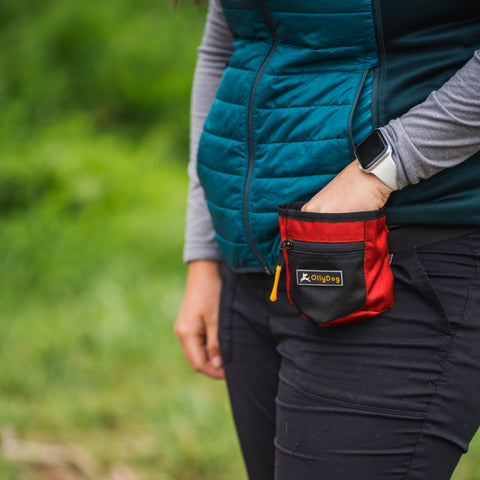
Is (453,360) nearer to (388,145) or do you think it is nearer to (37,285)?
(388,145)

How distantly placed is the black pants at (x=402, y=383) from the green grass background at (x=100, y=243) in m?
1.74

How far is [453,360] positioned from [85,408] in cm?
238

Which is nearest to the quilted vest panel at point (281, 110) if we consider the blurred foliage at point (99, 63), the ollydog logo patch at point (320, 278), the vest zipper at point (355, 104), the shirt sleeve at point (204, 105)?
the vest zipper at point (355, 104)

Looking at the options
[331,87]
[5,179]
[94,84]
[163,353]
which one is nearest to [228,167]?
[331,87]

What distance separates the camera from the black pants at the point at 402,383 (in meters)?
1.01

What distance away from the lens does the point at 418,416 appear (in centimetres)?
101

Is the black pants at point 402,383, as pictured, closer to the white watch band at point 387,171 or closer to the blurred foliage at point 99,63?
the white watch band at point 387,171

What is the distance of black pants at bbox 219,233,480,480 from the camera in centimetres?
101

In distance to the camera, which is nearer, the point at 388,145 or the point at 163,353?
the point at 388,145

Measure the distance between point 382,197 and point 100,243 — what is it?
398 centimetres

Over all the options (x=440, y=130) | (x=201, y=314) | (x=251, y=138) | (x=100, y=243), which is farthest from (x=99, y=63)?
(x=440, y=130)

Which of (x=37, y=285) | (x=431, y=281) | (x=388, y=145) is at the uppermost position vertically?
(x=388, y=145)

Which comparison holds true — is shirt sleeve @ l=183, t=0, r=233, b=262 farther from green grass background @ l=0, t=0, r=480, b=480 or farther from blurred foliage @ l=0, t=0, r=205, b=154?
blurred foliage @ l=0, t=0, r=205, b=154

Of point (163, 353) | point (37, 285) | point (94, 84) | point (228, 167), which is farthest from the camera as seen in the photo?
point (94, 84)
